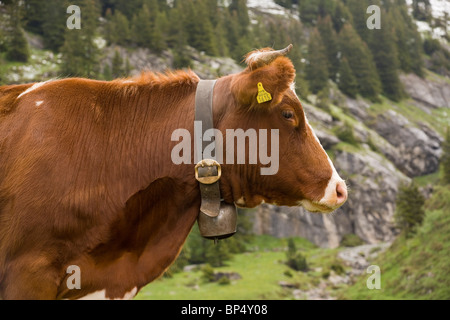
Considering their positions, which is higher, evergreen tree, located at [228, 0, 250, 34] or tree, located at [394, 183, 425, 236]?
tree, located at [394, 183, 425, 236]

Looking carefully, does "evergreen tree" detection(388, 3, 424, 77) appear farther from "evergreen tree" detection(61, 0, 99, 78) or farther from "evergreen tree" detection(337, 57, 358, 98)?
"evergreen tree" detection(61, 0, 99, 78)

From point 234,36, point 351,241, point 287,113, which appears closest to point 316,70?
point 234,36

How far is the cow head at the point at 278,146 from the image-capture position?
11.5 feet

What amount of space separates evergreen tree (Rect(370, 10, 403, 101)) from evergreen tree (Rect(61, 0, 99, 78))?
57.8m

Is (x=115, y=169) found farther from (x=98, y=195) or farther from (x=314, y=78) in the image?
(x=314, y=78)

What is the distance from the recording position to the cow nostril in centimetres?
355

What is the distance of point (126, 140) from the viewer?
3.49m

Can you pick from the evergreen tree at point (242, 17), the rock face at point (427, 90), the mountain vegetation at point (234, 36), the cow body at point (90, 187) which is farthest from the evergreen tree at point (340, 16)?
the cow body at point (90, 187)

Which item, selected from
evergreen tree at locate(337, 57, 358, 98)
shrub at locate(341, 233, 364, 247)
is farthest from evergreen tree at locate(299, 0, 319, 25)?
shrub at locate(341, 233, 364, 247)

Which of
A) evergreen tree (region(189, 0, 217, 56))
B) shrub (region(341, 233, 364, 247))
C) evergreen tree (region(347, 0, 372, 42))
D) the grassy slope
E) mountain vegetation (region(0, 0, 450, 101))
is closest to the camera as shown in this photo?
the grassy slope

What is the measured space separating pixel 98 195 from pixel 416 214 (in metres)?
27.3

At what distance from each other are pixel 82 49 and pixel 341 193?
60.1m

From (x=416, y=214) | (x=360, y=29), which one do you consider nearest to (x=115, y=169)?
(x=416, y=214)

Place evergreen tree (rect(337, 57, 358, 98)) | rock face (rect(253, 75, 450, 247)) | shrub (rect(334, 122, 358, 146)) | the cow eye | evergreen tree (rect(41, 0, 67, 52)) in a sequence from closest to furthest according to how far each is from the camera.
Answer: the cow eye < rock face (rect(253, 75, 450, 247)) < shrub (rect(334, 122, 358, 146)) < evergreen tree (rect(41, 0, 67, 52)) < evergreen tree (rect(337, 57, 358, 98))
